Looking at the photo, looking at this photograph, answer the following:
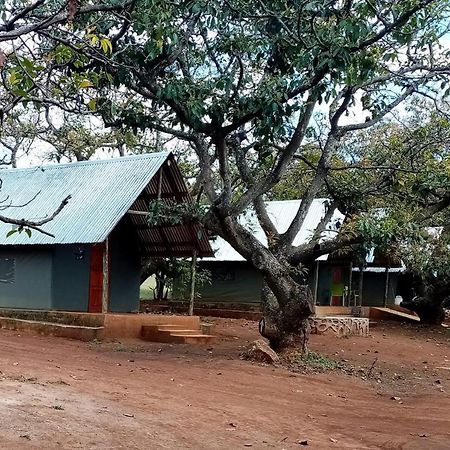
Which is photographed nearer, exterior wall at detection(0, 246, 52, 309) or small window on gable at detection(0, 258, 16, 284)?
exterior wall at detection(0, 246, 52, 309)

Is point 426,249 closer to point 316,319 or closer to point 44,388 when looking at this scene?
point 316,319

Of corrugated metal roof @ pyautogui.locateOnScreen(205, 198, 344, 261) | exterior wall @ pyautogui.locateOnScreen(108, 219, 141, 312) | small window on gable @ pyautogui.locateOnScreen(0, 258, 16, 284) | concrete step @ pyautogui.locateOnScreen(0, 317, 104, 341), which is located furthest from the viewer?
corrugated metal roof @ pyautogui.locateOnScreen(205, 198, 344, 261)

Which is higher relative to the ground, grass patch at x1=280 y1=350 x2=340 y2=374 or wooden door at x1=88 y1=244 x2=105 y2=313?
wooden door at x1=88 y1=244 x2=105 y2=313

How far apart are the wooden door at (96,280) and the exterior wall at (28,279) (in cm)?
105

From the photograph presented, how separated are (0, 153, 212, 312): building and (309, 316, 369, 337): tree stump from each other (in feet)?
12.1

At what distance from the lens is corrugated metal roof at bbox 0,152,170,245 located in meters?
15.7

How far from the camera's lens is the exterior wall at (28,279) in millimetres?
16719

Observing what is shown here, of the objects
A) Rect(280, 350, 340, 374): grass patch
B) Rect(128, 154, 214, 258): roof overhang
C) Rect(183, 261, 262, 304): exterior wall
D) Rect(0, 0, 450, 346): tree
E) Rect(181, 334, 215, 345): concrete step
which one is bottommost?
Rect(181, 334, 215, 345): concrete step

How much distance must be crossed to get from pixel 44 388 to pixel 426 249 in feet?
40.9

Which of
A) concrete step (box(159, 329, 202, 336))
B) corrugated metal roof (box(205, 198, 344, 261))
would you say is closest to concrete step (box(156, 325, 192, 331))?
concrete step (box(159, 329, 202, 336))

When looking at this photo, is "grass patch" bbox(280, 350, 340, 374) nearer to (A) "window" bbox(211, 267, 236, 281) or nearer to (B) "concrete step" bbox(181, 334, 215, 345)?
(B) "concrete step" bbox(181, 334, 215, 345)

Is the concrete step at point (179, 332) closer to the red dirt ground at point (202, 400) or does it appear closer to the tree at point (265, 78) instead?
the red dirt ground at point (202, 400)

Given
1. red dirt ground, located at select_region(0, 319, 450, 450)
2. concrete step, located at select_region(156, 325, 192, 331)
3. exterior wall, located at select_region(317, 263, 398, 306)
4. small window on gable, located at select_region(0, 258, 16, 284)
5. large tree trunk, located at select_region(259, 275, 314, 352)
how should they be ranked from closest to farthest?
1. red dirt ground, located at select_region(0, 319, 450, 450)
2. large tree trunk, located at select_region(259, 275, 314, 352)
3. concrete step, located at select_region(156, 325, 192, 331)
4. small window on gable, located at select_region(0, 258, 16, 284)
5. exterior wall, located at select_region(317, 263, 398, 306)

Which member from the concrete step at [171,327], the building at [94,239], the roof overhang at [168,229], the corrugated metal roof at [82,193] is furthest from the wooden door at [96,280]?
the concrete step at [171,327]
